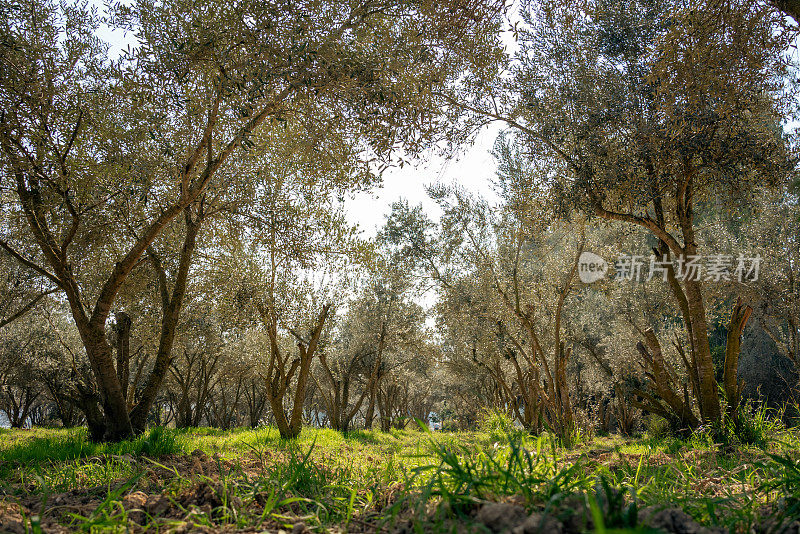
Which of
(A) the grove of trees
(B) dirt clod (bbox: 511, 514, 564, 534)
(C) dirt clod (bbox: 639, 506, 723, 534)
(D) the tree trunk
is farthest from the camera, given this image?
(D) the tree trunk

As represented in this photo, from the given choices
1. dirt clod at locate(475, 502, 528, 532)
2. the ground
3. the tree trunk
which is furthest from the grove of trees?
dirt clod at locate(475, 502, 528, 532)

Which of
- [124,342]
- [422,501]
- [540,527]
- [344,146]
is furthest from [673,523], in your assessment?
[124,342]

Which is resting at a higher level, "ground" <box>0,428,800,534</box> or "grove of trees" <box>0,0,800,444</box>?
"grove of trees" <box>0,0,800,444</box>

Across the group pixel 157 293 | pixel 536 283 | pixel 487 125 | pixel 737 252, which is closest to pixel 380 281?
pixel 536 283

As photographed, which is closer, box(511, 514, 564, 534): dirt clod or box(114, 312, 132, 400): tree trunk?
box(511, 514, 564, 534): dirt clod

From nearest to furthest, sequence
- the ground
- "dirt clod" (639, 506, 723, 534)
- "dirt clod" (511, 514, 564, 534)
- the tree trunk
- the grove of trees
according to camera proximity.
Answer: "dirt clod" (511, 514, 564, 534) → "dirt clod" (639, 506, 723, 534) → the ground → the grove of trees → the tree trunk

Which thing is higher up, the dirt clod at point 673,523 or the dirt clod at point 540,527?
the dirt clod at point 540,527

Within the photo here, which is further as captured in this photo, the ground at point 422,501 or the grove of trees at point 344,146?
the grove of trees at point 344,146

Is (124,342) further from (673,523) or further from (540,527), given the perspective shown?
(673,523)

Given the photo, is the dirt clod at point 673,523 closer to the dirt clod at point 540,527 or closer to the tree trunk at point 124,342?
the dirt clod at point 540,527

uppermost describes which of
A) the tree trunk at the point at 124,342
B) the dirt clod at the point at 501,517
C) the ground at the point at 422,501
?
the tree trunk at the point at 124,342

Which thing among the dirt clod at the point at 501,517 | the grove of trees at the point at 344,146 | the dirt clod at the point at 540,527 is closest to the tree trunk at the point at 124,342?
the grove of trees at the point at 344,146

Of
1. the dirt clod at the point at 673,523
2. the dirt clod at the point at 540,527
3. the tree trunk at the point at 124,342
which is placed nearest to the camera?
the dirt clod at the point at 540,527

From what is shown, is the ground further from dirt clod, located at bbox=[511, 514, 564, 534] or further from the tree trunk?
the tree trunk
